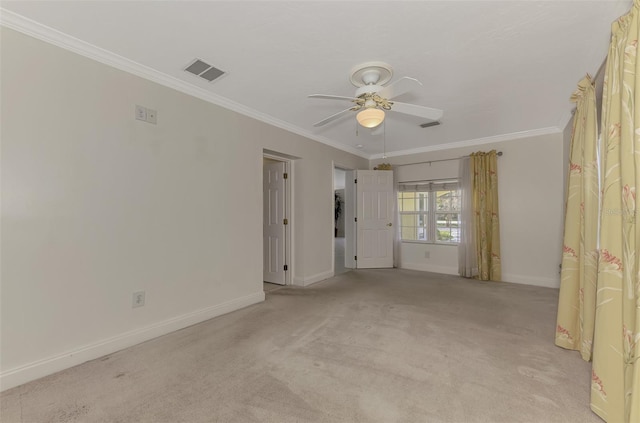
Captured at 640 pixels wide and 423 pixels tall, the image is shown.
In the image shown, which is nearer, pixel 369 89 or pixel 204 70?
pixel 369 89

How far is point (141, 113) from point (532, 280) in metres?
5.91

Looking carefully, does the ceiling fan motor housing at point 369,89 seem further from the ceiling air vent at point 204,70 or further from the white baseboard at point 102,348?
the white baseboard at point 102,348

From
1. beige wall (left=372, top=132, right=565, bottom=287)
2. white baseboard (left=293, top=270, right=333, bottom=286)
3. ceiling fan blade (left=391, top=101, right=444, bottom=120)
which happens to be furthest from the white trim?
ceiling fan blade (left=391, top=101, right=444, bottom=120)

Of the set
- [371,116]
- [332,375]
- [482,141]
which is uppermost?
[482,141]

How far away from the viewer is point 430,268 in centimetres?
551

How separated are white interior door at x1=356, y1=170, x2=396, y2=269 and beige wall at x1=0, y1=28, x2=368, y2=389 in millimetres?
2825

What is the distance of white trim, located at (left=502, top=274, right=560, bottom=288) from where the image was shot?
171 inches

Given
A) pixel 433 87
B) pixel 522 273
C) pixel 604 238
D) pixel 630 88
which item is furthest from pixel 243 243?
pixel 522 273

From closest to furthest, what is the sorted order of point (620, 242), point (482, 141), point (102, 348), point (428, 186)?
point (620, 242), point (102, 348), point (482, 141), point (428, 186)

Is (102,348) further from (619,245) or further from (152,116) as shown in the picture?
(619,245)

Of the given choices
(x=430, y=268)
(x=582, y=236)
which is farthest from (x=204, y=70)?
(x=430, y=268)

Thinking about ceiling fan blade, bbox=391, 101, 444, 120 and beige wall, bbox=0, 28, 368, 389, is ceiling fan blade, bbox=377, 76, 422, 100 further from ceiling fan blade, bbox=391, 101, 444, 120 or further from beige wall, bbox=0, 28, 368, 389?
beige wall, bbox=0, 28, 368, 389

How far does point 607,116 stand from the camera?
1647 mm

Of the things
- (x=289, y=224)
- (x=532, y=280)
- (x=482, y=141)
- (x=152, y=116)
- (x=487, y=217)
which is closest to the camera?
(x=152, y=116)
